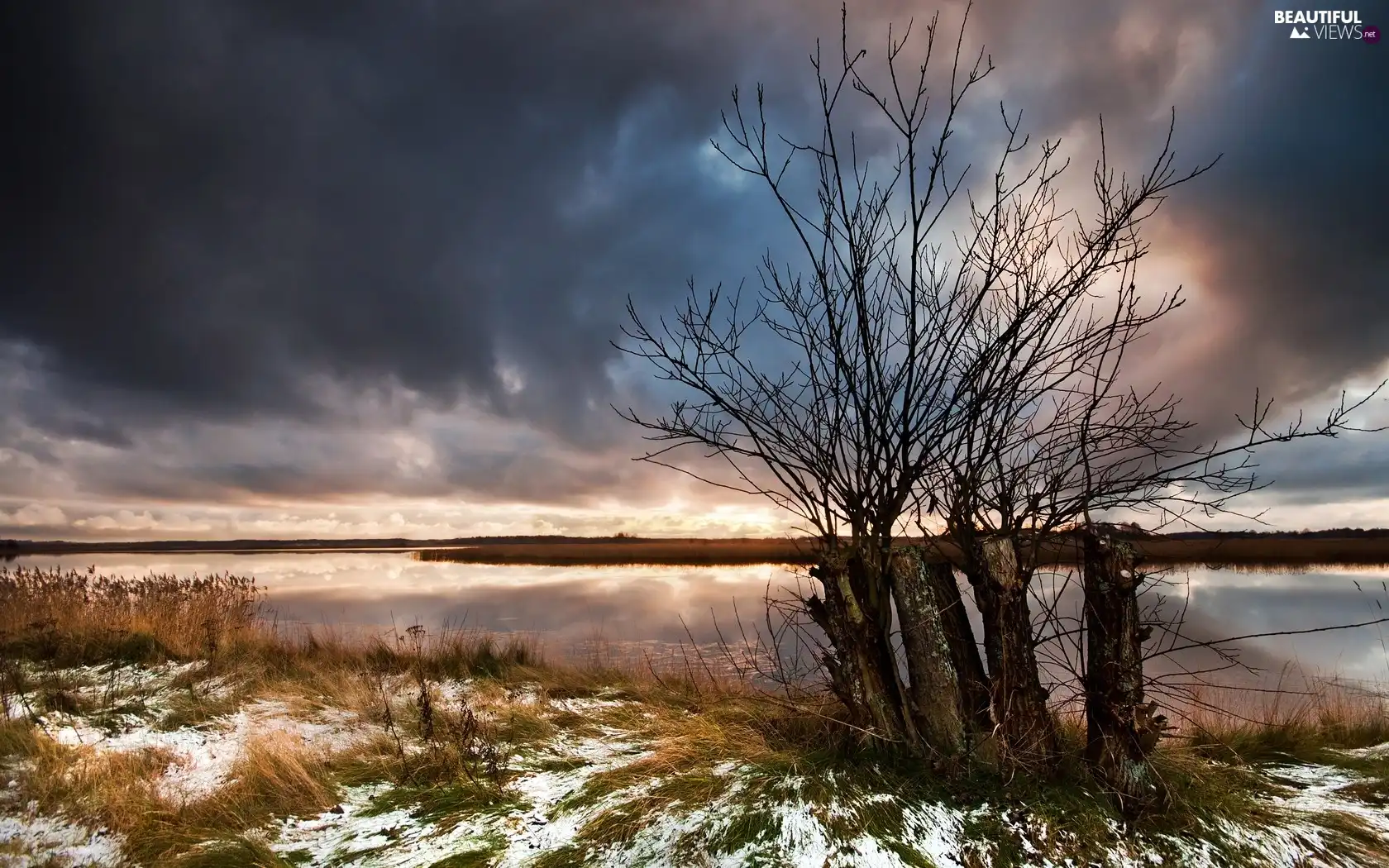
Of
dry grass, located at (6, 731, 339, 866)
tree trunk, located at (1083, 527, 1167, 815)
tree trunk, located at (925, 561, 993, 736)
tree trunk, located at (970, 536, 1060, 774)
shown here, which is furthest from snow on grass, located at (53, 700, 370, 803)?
tree trunk, located at (1083, 527, 1167, 815)

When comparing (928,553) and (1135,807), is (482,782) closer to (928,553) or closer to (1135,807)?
(928,553)

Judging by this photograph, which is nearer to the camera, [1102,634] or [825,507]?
[1102,634]

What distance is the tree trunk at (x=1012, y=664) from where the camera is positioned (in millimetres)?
4039

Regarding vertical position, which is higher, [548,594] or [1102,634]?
[1102,634]

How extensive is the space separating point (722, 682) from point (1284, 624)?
1557cm

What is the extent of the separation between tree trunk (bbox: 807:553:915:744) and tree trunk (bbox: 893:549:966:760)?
0.13m

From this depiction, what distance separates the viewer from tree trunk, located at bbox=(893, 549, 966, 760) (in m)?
4.12

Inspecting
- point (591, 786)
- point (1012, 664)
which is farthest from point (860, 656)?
point (591, 786)

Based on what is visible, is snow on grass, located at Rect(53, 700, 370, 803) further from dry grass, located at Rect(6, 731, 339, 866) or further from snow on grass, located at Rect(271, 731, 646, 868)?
snow on grass, located at Rect(271, 731, 646, 868)

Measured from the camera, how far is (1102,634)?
13.2 feet

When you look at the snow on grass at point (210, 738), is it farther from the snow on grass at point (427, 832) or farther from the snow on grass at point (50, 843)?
the snow on grass at point (427, 832)

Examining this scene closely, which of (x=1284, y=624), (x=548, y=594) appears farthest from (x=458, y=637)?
(x=1284, y=624)

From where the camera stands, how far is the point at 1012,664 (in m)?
4.06

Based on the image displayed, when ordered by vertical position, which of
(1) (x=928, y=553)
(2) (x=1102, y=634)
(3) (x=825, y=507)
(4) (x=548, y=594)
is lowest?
(4) (x=548, y=594)
